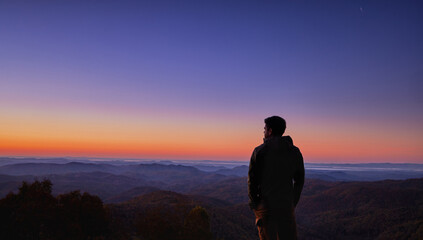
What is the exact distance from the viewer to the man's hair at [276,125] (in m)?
4.39

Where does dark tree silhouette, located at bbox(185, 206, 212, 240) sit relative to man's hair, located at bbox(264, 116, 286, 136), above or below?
below

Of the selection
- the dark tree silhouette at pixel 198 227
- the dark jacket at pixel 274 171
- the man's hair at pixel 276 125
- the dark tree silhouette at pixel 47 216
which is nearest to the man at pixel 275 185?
the dark jacket at pixel 274 171

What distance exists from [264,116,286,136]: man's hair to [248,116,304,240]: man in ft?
0.37

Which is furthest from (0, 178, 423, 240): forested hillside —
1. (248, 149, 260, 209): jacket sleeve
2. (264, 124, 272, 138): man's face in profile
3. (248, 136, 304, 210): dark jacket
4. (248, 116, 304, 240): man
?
(264, 124, 272, 138): man's face in profile

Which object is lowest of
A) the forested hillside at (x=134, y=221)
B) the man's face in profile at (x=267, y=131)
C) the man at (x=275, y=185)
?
the forested hillside at (x=134, y=221)

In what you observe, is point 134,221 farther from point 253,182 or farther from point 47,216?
point 253,182

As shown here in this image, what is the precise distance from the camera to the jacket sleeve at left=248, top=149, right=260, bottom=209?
13.7 feet

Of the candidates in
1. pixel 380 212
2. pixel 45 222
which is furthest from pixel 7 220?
pixel 380 212

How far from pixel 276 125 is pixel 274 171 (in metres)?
0.84

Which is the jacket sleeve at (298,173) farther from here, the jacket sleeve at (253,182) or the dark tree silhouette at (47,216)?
the dark tree silhouette at (47,216)

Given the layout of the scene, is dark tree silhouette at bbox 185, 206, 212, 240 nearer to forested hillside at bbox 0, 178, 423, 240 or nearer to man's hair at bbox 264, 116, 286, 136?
forested hillside at bbox 0, 178, 423, 240

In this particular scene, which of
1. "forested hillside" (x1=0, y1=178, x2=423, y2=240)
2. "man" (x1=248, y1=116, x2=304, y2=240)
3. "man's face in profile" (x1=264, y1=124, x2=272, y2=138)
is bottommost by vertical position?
"forested hillside" (x1=0, y1=178, x2=423, y2=240)

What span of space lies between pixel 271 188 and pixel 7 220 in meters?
30.9

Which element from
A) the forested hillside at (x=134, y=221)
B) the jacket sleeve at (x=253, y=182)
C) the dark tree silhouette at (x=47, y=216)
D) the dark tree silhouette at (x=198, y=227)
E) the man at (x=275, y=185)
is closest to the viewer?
the man at (x=275, y=185)
